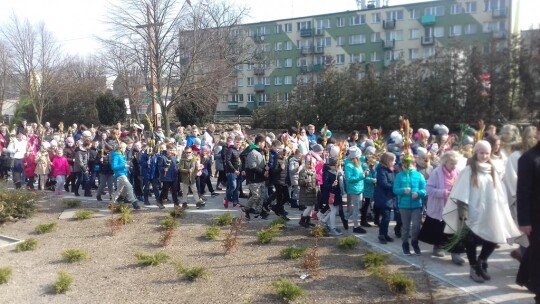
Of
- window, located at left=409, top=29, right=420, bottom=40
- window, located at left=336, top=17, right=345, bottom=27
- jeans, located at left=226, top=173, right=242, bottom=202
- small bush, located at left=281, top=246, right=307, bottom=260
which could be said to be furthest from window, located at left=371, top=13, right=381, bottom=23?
small bush, located at left=281, top=246, right=307, bottom=260

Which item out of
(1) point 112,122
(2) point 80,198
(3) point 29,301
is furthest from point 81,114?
(3) point 29,301

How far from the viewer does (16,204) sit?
10781 mm

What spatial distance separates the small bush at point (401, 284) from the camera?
226 inches

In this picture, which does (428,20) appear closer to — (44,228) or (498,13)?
(498,13)

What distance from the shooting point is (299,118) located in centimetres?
3145

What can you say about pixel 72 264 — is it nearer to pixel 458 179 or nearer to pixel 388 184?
pixel 388 184

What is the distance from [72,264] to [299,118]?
2445 cm

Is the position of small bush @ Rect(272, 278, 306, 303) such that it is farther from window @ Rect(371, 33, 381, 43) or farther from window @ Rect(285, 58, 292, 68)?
window @ Rect(285, 58, 292, 68)

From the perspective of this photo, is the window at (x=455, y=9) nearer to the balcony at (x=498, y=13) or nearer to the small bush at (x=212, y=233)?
the balcony at (x=498, y=13)

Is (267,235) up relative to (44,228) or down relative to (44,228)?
up

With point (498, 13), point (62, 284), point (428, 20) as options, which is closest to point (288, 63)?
point (428, 20)

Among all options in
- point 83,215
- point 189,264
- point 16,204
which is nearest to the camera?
point 189,264

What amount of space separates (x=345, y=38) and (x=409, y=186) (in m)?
53.2

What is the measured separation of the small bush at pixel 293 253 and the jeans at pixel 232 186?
374 centimetres
